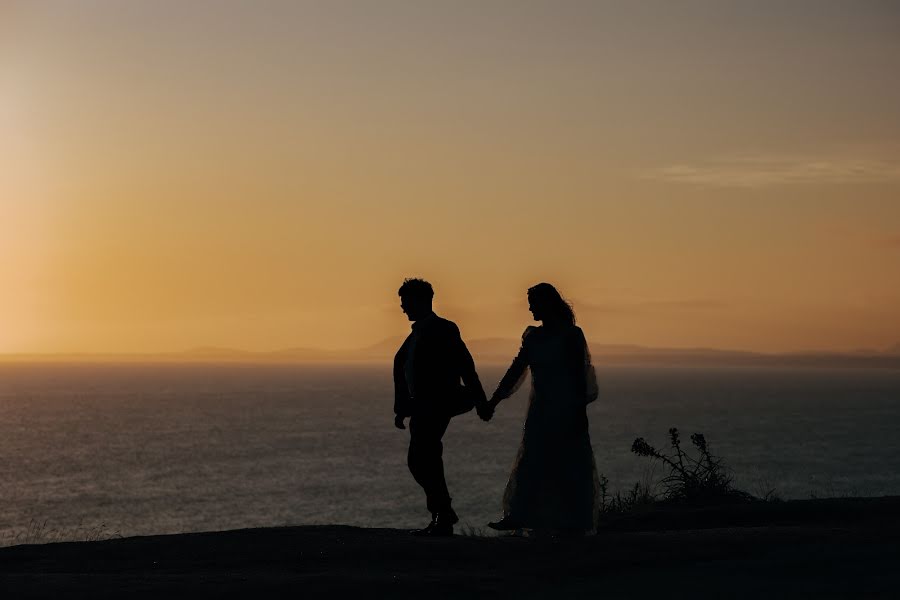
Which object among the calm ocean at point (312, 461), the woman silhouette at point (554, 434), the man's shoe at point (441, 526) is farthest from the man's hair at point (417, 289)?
the calm ocean at point (312, 461)

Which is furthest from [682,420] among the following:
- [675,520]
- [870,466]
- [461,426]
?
[675,520]

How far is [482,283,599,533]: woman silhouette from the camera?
1195 cm

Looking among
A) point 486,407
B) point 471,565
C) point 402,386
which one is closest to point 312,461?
point 402,386

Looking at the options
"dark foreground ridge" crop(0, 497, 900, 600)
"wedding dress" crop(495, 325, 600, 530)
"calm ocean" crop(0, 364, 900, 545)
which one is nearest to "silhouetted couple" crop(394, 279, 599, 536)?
"wedding dress" crop(495, 325, 600, 530)

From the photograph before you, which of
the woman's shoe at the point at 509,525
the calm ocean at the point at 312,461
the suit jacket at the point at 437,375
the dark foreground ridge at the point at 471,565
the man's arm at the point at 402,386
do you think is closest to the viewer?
the dark foreground ridge at the point at 471,565

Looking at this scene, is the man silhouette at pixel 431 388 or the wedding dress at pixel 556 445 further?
the man silhouette at pixel 431 388

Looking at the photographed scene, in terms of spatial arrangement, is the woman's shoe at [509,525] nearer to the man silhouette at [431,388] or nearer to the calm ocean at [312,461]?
the man silhouette at [431,388]

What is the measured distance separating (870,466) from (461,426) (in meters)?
70.5

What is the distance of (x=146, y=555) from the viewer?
11.7 metres

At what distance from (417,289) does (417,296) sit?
0.22 feet

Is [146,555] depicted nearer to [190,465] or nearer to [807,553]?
[807,553]

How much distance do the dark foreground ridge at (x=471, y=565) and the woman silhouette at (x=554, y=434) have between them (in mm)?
534

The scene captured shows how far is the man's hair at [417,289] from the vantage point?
41.2ft

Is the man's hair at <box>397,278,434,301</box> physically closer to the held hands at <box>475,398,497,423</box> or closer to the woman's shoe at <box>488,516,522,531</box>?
the held hands at <box>475,398,497,423</box>
